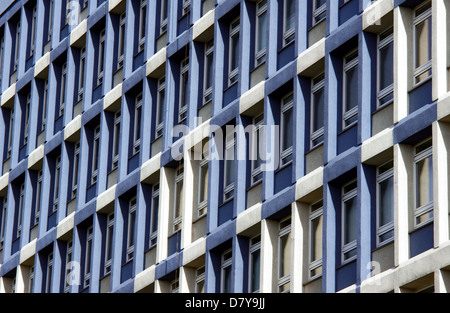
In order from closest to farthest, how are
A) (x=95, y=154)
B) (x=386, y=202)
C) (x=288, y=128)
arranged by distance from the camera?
1. (x=386, y=202)
2. (x=288, y=128)
3. (x=95, y=154)

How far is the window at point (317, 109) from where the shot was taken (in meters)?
37.9

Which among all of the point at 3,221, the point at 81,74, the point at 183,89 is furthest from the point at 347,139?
the point at 3,221

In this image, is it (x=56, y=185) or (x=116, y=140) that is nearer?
(x=116, y=140)

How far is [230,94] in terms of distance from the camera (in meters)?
42.3

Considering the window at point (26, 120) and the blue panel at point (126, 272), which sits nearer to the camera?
the blue panel at point (126, 272)

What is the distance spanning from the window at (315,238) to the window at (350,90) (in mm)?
2256

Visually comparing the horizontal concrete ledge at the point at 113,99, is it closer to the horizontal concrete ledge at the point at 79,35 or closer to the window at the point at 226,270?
the horizontal concrete ledge at the point at 79,35

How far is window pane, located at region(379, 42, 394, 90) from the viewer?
35312 mm

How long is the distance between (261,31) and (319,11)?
3264 mm

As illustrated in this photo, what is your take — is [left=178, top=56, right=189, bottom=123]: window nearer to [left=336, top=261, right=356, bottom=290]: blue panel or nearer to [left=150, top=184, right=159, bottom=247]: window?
[left=150, top=184, right=159, bottom=247]: window

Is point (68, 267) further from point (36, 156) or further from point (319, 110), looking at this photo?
point (319, 110)

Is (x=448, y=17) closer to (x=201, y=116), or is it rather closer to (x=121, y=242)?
(x=201, y=116)

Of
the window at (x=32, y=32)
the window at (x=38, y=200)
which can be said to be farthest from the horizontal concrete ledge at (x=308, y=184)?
the window at (x=32, y=32)

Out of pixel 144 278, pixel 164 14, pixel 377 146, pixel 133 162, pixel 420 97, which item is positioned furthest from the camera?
pixel 164 14
